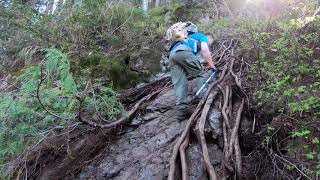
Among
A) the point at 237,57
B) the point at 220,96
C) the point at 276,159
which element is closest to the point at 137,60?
the point at 237,57

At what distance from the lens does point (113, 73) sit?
233 inches

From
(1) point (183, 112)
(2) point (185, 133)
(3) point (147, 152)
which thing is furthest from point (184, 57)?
→ (3) point (147, 152)

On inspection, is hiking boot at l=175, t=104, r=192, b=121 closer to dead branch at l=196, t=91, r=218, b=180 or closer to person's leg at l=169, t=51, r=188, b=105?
person's leg at l=169, t=51, r=188, b=105

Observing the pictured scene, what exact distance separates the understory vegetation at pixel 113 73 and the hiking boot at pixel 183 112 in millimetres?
773

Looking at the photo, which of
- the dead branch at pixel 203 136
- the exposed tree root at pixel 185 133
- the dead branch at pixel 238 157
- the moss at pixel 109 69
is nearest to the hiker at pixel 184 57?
the exposed tree root at pixel 185 133

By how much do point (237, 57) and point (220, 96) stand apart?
4.23 ft

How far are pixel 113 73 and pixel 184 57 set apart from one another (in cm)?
173

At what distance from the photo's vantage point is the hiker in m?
4.65

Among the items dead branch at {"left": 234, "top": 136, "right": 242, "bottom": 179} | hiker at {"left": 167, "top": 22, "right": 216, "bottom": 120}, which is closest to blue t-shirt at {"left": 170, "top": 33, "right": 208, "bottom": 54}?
hiker at {"left": 167, "top": 22, "right": 216, "bottom": 120}

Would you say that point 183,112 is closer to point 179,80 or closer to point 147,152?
point 179,80

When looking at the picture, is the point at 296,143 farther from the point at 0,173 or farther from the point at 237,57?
the point at 0,173

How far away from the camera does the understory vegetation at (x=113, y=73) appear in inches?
144

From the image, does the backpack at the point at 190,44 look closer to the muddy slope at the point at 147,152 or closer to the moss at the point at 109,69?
the muddy slope at the point at 147,152

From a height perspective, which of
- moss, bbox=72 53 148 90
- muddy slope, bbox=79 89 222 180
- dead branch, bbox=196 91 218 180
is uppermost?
moss, bbox=72 53 148 90
